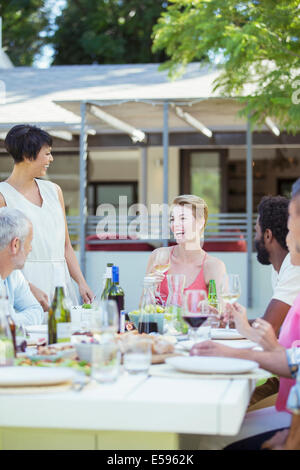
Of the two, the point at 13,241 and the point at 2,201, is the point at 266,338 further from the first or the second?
the point at 2,201

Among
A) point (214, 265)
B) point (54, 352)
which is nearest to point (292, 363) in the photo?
point (54, 352)

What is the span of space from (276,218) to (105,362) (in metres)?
1.95

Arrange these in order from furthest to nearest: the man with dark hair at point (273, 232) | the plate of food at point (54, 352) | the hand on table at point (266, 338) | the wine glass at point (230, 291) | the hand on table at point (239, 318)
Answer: the man with dark hair at point (273, 232) → the wine glass at point (230, 291) → the hand on table at point (239, 318) → the hand on table at point (266, 338) → the plate of food at point (54, 352)

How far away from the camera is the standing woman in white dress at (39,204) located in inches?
150

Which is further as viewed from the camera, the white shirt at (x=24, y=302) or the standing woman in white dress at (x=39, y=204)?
the standing woman in white dress at (x=39, y=204)

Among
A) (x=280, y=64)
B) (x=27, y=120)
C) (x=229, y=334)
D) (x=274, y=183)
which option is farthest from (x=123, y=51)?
(x=229, y=334)

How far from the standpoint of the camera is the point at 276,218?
3.60m

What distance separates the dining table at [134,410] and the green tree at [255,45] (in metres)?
5.00

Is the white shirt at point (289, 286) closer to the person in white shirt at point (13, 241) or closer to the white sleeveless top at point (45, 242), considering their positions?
the person in white shirt at point (13, 241)

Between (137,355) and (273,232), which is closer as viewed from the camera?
(137,355)

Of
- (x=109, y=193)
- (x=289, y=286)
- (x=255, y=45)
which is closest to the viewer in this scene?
(x=289, y=286)

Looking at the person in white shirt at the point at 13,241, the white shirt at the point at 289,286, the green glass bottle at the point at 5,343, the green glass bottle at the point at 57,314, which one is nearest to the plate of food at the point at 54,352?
the green glass bottle at the point at 5,343

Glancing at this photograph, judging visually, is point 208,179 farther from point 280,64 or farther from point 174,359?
point 174,359
